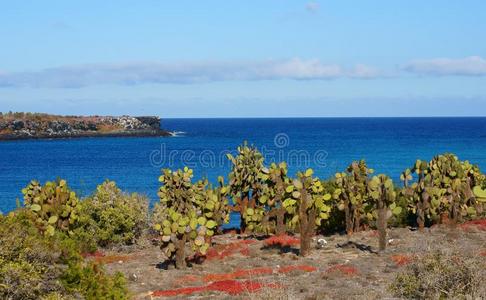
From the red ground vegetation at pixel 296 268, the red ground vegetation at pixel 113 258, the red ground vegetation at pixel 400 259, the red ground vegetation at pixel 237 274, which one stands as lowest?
the red ground vegetation at pixel 113 258

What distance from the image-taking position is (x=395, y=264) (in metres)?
19.8

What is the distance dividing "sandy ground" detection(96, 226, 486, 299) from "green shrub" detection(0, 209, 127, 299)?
3.21 metres

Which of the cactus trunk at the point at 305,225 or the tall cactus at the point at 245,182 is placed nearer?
the cactus trunk at the point at 305,225

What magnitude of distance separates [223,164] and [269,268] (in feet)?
236

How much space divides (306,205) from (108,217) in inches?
324

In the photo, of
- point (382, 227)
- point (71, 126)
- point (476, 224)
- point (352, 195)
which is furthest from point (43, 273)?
point (71, 126)

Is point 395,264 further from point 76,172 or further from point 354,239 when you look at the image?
point 76,172

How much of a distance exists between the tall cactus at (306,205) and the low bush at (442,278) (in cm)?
866

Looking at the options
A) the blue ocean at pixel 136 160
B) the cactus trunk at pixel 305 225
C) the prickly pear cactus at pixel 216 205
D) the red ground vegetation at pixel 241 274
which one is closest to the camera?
the red ground vegetation at pixel 241 274

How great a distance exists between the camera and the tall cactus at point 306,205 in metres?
22.4

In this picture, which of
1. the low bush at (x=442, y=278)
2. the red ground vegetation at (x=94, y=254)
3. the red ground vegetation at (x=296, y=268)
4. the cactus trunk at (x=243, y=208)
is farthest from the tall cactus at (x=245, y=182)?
the low bush at (x=442, y=278)

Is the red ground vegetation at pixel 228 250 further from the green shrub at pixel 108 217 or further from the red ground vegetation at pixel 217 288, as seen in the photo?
the red ground vegetation at pixel 217 288

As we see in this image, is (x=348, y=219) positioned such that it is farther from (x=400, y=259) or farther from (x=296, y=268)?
(x=296, y=268)

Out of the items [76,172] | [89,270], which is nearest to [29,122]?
[76,172]
